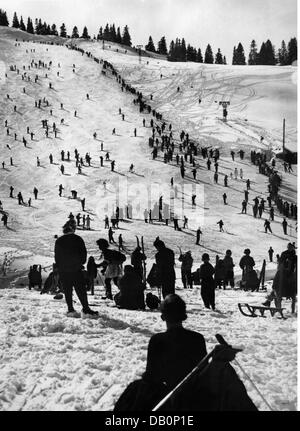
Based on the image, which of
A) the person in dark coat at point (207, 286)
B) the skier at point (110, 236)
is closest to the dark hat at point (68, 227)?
the person in dark coat at point (207, 286)

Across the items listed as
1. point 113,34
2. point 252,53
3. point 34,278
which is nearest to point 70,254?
point 34,278

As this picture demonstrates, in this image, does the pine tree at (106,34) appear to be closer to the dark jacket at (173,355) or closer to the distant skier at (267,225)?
the distant skier at (267,225)

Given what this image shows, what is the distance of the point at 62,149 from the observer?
41969mm

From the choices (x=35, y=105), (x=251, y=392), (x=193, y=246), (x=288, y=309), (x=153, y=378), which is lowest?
(x=193, y=246)

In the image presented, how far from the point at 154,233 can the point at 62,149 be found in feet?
61.5

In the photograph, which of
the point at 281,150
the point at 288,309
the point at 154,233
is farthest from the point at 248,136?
the point at 288,309

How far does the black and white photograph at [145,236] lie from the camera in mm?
3660

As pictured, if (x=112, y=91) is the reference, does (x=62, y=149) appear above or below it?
below

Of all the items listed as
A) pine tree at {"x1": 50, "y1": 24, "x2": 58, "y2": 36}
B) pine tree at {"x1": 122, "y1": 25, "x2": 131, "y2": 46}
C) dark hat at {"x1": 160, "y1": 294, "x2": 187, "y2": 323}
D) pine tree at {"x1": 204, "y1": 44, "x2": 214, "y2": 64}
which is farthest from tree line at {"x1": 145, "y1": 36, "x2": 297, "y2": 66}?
dark hat at {"x1": 160, "y1": 294, "x2": 187, "y2": 323}

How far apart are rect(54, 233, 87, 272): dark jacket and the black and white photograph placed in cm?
2

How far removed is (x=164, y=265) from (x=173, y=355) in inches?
202

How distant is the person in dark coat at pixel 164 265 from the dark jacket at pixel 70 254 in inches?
70.0

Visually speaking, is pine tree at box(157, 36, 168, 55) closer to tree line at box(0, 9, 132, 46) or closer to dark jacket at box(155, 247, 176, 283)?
tree line at box(0, 9, 132, 46)
